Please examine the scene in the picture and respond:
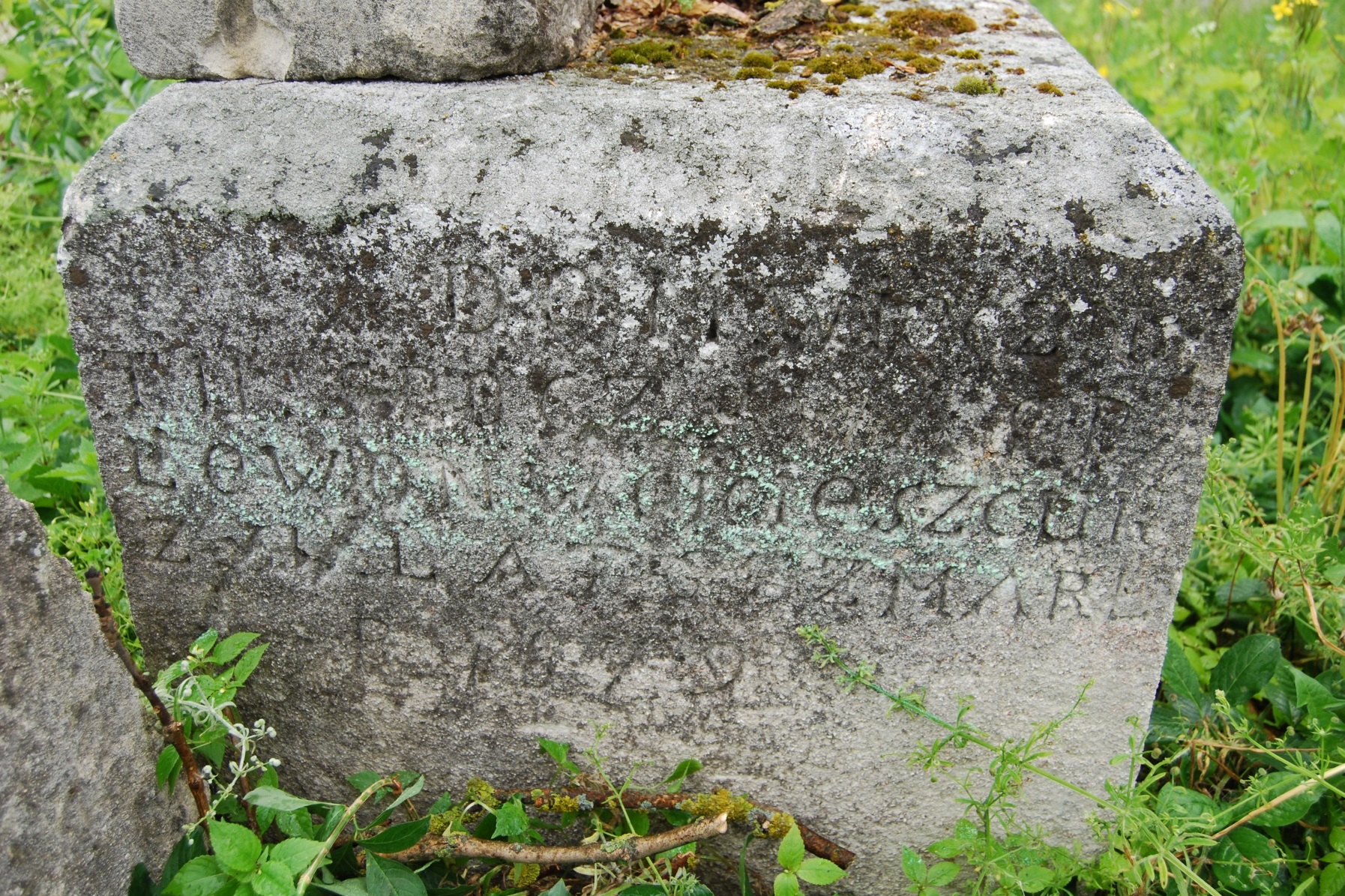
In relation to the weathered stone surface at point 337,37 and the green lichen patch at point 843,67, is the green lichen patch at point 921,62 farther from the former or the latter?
the weathered stone surface at point 337,37

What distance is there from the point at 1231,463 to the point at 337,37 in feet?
7.61

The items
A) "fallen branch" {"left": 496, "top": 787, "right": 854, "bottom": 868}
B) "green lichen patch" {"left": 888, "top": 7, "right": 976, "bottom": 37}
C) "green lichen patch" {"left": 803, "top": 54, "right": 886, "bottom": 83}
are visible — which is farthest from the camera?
"green lichen patch" {"left": 888, "top": 7, "right": 976, "bottom": 37}

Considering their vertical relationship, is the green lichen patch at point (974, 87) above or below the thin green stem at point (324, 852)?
above

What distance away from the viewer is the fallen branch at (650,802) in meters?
1.74

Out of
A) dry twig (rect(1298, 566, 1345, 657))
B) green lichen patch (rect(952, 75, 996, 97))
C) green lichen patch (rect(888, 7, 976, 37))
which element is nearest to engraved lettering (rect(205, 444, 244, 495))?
green lichen patch (rect(952, 75, 996, 97))

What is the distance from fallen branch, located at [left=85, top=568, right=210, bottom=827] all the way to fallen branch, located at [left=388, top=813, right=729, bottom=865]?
35 cm

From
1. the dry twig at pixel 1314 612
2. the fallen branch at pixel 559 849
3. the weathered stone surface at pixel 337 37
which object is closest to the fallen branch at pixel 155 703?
the fallen branch at pixel 559 849

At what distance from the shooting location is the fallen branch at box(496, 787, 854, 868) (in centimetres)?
174

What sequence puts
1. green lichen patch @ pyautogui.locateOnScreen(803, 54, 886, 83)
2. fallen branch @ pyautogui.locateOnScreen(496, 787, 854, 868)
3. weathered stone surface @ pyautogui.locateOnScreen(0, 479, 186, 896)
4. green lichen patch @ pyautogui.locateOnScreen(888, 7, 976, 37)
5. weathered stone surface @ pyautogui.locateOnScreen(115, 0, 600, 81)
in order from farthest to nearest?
green lichen patch @ pyautogui.locateOnScreen(888, 7, 976, 37) < fallen branch @ pyautogui.locateOnScreen(496, 787, 854, 868) < green lichen patch @ pyautogui.locateOnScreen(803, 54, 886, 83) < weathered stone surface @ pyautogui.locateOnScreen(115, 0, 600, 81) < weathered stone surface @ pyautogui.locateOnScreen(0, 479, 186, 896)

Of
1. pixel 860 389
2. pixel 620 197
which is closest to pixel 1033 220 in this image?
pixel 860 389

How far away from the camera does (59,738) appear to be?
4.54ft

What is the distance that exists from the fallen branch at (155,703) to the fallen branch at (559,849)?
1.14 feet

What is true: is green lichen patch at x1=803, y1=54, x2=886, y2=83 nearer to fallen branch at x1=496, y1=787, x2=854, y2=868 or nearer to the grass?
the grass

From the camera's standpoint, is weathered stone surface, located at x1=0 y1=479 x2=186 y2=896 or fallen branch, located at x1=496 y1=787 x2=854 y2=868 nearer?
weathered stone surface, located at x1=0 y1=479 x2=186 y2=896
